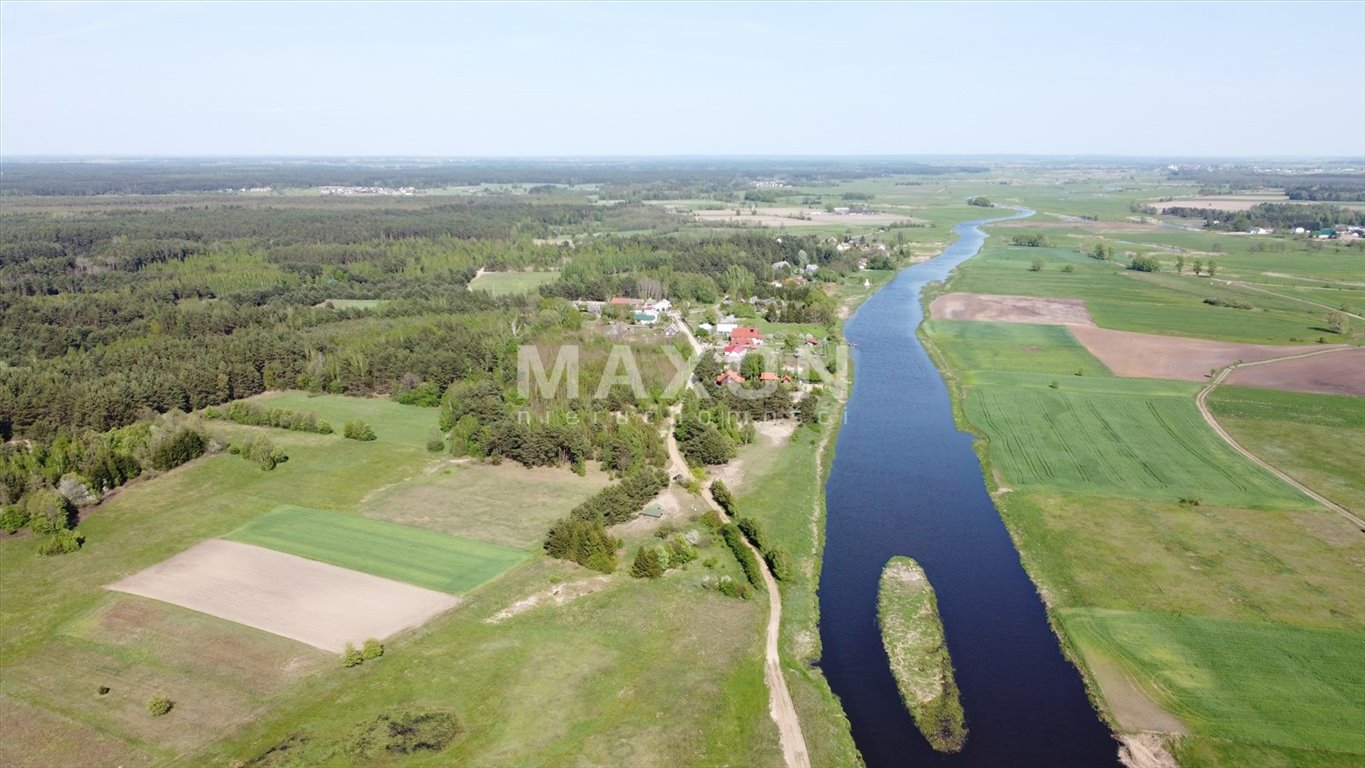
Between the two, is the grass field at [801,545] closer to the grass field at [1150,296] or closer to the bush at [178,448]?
the bush at [178,448]

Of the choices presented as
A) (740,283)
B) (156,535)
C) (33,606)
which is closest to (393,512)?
(156,535)

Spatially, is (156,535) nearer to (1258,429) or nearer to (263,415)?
(263,415)

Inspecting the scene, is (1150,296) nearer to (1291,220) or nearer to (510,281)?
(510,281)

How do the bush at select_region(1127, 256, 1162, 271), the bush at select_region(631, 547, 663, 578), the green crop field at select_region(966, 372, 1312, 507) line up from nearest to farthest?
the bush at select_region(631, 547, 663, 578), the green crop field at select_region(966, 372, 1312, 507), the bush at select_region(1127, 256, 1162, 271)

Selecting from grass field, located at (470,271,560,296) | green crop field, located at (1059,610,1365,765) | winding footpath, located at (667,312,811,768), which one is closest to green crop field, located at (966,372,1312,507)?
green crop field, located at (1059,610,1365,765)

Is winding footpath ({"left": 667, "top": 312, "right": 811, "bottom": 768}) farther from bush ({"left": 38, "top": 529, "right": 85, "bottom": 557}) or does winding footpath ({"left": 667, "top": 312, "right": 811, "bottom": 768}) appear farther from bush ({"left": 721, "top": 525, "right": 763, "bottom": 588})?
bush ({"left": 38, "top": 529, "right": 85, "bottom": 557})

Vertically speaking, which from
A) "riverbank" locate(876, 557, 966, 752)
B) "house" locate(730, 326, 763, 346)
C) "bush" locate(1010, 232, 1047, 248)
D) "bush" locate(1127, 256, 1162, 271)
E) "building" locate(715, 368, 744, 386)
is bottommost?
"riverbank" locate(876, 557, 966, 752)

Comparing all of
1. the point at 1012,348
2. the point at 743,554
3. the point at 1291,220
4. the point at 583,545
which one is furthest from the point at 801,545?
the point at 1291,220
